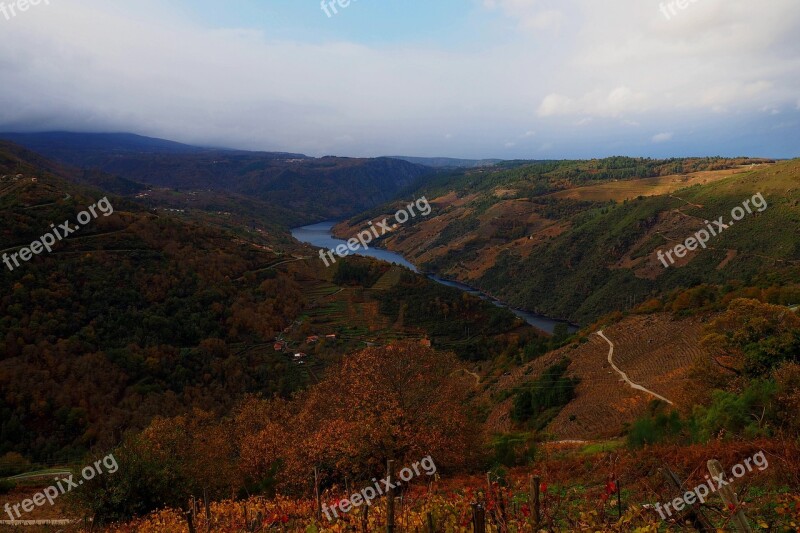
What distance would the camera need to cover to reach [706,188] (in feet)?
358

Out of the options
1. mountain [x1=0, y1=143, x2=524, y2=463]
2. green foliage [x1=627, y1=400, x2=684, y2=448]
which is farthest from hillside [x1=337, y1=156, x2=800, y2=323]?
green foliage [x1=627, y1=400, x2=684, y2=448]

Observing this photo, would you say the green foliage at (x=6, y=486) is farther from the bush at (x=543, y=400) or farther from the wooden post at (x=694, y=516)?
the bush at (x=543, y=400)

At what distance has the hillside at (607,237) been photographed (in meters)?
80.2

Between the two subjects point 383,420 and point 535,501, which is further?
point 383,420

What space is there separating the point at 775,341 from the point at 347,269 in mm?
66557

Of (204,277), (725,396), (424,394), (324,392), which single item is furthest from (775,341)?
(204,277)

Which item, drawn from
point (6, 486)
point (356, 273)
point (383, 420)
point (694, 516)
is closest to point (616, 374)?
point (383, 420)

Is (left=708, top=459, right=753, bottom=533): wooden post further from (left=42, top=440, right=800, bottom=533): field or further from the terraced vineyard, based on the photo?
the terraced vineyard

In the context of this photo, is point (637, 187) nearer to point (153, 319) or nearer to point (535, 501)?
point (153, 319)

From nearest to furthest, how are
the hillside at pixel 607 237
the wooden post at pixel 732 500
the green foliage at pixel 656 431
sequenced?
the wooden post at pixel 732 500, the green foliage at pixel 656 431, the hillside at pixel 607 237

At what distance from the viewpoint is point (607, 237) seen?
109188mm

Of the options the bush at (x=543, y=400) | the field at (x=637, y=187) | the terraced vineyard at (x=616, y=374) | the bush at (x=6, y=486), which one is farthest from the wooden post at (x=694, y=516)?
the field at (x=637, y=187)

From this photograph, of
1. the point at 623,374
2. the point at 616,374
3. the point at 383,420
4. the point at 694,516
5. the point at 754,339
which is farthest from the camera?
the point at 616,374

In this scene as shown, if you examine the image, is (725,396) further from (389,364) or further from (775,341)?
(389,364)
